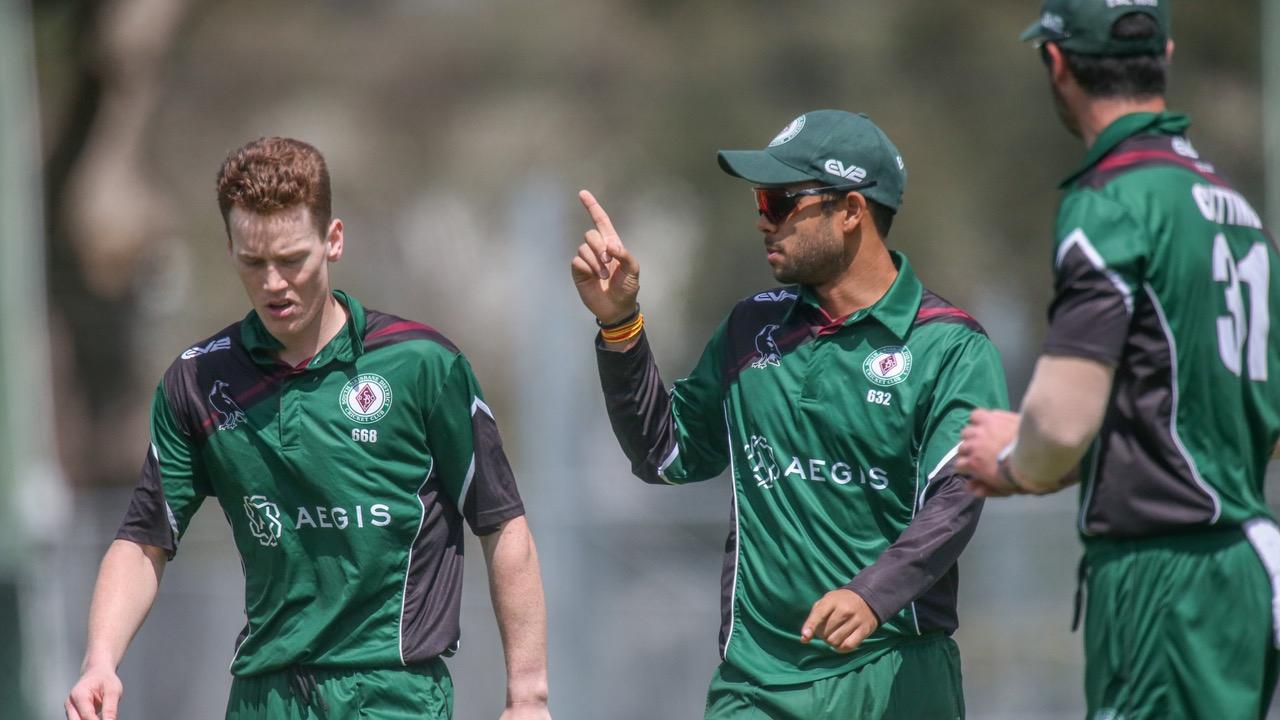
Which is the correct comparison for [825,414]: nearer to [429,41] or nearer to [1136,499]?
[1136,499]

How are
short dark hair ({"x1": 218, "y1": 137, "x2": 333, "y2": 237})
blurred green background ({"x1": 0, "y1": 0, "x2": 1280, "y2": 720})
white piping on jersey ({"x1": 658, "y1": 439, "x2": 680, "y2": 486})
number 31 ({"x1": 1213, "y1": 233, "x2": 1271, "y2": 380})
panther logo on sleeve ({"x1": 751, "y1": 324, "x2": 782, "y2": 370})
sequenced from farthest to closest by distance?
blurred green background ({"x1": 0, "y1": 0, "x2": 1280, "y2": 720}), white piping on jersey ({"x1": 658, "y1": 439, "x2": 680, "y2": 486}), panther logo on sleeve ({"x1": 751, "y1": 324, "x2": 782, "y2": 370}), short dark hair ({"x1": 218, "y1": 137, "x2": 333, "y2": 237}), number 31 ({"x1": 1213, "y1": 233, "x2": 1271, "y2": 380})

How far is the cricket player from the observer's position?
4.22 meters

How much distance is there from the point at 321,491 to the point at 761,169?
1480 millimetres

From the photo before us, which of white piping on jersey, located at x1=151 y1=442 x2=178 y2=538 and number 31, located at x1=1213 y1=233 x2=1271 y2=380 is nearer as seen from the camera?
number 31, located at x1=1213 y1=233 x2=1271 y2=380

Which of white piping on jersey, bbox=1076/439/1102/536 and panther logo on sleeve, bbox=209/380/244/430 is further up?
panther logo on sleeve, bbox=209/380/244/430

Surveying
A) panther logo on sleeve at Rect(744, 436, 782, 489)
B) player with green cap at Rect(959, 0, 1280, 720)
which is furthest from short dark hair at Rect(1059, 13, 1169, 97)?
panther logo on sleeve at Rect(744, 436, 782, 489)

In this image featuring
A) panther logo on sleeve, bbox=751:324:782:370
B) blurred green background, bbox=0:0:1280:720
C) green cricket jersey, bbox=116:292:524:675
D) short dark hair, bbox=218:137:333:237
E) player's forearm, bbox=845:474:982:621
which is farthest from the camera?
blurred green background, bbox=0:0:1280:720

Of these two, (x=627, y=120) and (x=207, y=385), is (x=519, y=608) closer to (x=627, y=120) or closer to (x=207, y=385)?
(x=207, y=385)

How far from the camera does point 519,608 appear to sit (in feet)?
14.2

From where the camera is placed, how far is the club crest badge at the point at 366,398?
4297mm

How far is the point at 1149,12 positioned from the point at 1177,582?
4.08 ft

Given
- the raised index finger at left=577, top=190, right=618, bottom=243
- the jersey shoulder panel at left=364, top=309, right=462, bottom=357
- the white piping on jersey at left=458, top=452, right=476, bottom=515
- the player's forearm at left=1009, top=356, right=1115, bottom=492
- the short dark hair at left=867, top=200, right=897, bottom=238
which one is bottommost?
the white piping on jersey at left=458, top=452, right=476, bottom=515

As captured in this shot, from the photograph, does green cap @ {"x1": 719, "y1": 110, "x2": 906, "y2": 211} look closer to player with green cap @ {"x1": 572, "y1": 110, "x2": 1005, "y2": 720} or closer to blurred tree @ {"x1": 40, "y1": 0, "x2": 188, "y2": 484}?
player with green cap @ {"x1": 572, "y1": 110, "x2": 1005, "y2": 720}

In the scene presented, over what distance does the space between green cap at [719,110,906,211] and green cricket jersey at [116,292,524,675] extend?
38.4 inches
